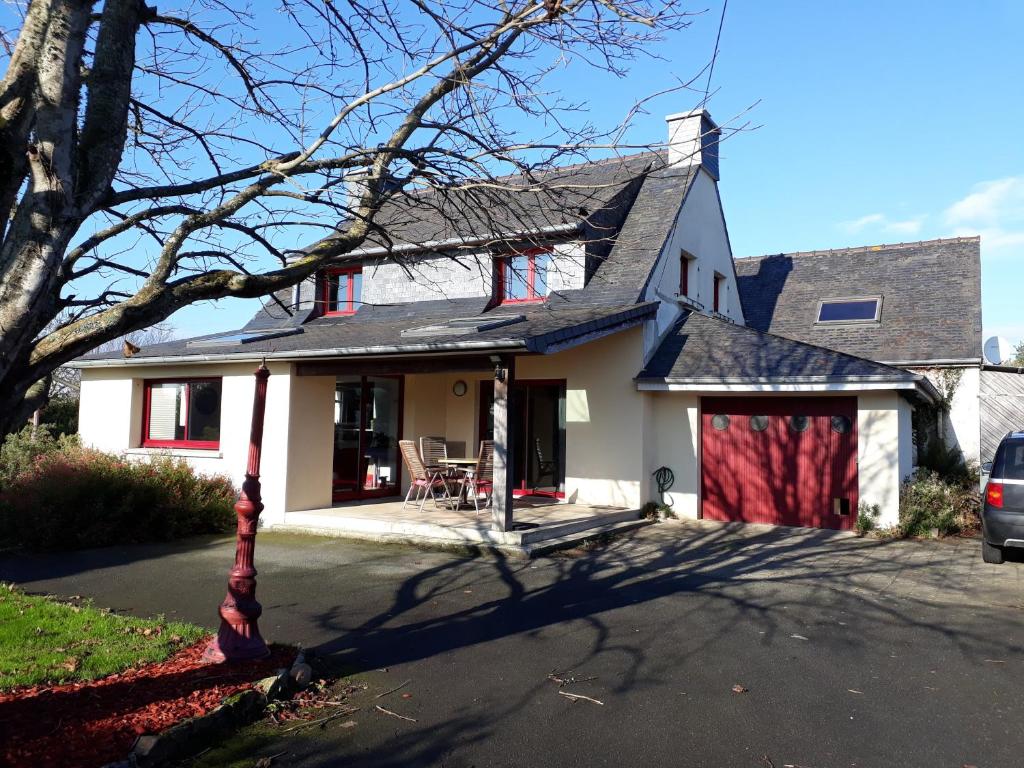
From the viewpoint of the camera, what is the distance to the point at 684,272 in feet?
50.2

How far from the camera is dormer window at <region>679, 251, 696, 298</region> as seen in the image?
14938 mm

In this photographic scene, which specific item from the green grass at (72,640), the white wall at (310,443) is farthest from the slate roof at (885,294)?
the green grass at (72,640)

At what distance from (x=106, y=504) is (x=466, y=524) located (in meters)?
4.95

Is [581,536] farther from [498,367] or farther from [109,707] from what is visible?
[109,707]

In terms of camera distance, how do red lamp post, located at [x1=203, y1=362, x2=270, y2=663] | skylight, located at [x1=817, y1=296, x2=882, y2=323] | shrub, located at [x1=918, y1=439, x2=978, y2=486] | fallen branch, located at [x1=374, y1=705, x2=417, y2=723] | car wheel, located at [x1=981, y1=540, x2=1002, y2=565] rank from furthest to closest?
1. skylight, located at [x1=817, y1=296, x2=882, y2=323]
2. shrub, located at [x1=918, y1=439, x2=978, y2=486]
3. car wheel, located at [x1=981, y1=540, x2=1002, y2=565]
4. red lamp post, located at [x1=203, y1=362, x2=270, y2=663]
5. fallen branch, located at [x1=374, y1=705, x2=417, y2=723]

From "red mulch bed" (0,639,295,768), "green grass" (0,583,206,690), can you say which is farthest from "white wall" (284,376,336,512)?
"red mulch bed" (0,639,295,768)

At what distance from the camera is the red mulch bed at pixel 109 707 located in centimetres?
366

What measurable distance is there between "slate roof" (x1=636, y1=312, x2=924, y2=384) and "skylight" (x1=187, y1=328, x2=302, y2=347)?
655 centimetres

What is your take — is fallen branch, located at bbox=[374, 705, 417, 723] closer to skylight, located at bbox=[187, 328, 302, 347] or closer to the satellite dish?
skylight, located at bbox=[187, 328, 302, 347]

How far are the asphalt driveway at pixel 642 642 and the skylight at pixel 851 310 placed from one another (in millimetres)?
7672

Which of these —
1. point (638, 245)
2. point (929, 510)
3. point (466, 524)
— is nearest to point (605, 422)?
point (466, 524)

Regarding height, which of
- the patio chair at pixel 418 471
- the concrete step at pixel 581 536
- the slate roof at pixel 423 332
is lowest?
the concrete step at pixel 581 536

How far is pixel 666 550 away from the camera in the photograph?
9992mm

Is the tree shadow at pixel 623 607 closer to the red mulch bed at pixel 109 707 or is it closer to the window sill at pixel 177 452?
the red mulch bed at pixel 109 707
